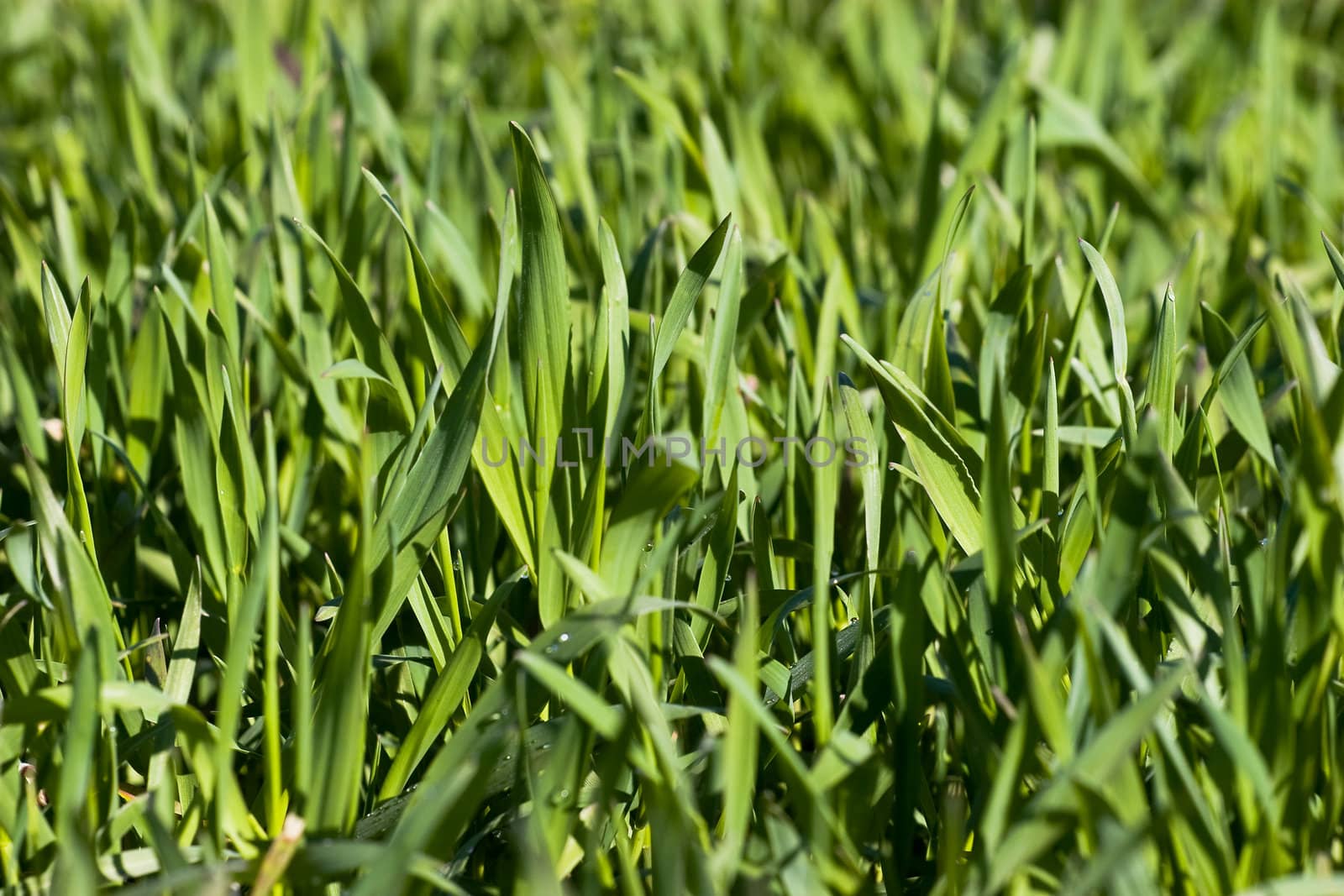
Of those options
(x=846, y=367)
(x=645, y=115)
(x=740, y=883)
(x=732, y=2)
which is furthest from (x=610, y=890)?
(x=732, y=2)

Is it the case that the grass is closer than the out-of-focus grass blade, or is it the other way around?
the grass

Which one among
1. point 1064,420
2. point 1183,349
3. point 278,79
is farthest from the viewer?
point 278,79

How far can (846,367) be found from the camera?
4.52 feet

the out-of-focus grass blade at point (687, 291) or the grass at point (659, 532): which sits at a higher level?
the out-of-focus grass blade at point (687, 291)

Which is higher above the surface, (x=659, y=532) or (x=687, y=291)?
(x=687, y=291)

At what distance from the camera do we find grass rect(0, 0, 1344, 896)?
0.76 meters

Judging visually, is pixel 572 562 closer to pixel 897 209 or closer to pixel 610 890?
pixel 610 890

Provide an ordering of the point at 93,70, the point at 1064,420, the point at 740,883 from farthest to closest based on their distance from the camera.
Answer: the point at 93,70 → the point at 1064,420 → the point at 740,883

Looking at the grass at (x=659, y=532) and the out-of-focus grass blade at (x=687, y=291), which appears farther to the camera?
the out-of-focus grass blade at (x=687, y=291)

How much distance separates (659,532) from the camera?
998 mm

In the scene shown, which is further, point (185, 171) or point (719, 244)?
point (185, 171)

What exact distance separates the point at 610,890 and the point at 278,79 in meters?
1.67

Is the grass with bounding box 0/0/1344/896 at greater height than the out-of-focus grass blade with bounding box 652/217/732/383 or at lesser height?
lesser

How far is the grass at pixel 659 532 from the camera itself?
29.8 inches
